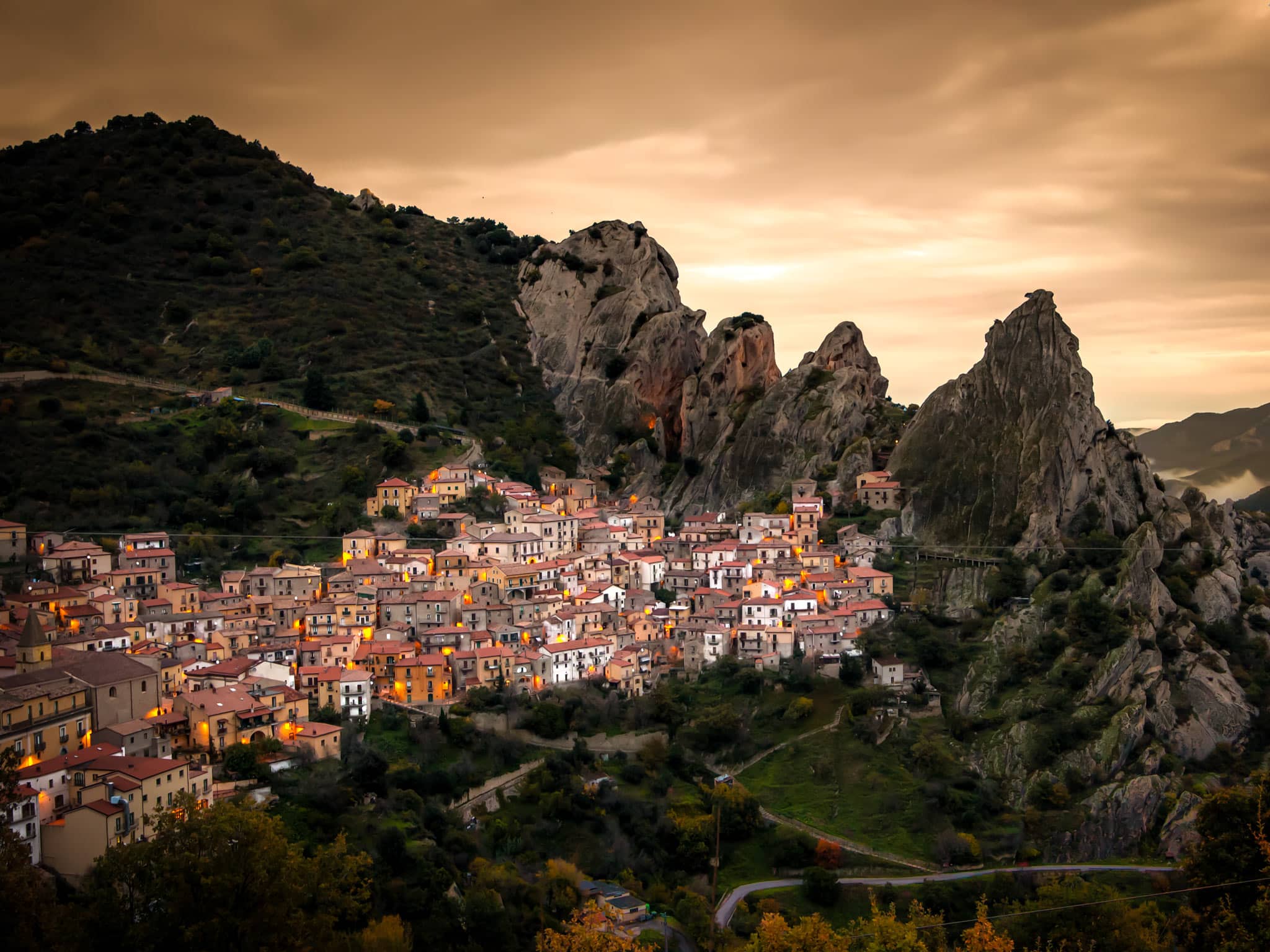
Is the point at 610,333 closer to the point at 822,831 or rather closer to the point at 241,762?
the point at 822,831

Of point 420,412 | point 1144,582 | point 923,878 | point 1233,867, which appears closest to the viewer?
point 1233,867

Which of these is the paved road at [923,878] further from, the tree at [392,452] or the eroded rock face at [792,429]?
the tree at [392,452]

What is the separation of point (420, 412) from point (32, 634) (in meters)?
37.4

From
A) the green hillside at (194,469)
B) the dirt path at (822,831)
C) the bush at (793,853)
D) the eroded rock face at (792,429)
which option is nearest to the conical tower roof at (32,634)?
the green hillside at (194,469)

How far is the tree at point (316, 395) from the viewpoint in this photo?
70.9m

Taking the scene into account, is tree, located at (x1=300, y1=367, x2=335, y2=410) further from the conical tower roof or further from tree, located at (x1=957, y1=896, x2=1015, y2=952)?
tree, located at (x1=957, y1=896, x2=1015, y2=952)

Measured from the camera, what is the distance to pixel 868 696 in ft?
148

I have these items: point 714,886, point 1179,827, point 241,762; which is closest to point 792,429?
point 1179,827

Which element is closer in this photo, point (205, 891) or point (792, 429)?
point (205, 891)

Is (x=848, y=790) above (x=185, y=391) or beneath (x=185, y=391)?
beneath

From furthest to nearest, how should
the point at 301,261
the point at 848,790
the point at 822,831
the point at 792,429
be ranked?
the point at 301,261, the point at 792,429, the point at 848,790, the point at 822,831

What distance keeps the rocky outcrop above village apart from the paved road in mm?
28921

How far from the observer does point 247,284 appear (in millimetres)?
86062

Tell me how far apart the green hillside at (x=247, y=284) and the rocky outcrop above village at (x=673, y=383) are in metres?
3.13
